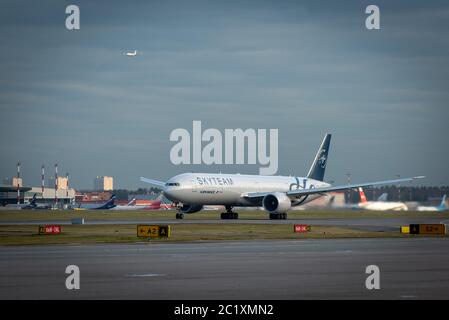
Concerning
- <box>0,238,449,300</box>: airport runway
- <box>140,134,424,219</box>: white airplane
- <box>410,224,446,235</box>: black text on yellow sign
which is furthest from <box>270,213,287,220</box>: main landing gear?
<box>0,238,449,300</box>: airport runway

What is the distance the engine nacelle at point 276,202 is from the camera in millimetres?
113062

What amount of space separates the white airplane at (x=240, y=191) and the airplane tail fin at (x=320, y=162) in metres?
5.51

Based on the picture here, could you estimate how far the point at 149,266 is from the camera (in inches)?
1492

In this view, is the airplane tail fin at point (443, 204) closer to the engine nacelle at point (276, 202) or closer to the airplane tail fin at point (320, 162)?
the airplane tail fin at point (320, 162)

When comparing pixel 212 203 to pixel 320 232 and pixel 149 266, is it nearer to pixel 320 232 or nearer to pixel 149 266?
pixel 320 232

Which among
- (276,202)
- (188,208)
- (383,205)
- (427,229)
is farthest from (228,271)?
(383,205)

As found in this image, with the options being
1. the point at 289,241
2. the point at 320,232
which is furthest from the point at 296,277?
the point at 320,232

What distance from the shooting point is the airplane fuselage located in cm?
10969

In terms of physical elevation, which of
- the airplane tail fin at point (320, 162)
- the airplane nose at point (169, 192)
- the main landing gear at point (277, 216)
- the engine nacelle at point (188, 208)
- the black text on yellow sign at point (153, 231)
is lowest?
the main landing gear at point (277, 216)

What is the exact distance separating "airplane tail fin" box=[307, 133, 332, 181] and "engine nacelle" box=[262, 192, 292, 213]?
19.2 m

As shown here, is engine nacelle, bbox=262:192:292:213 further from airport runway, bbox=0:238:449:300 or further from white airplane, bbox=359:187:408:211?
airport runway, bbox=0:238:449:300

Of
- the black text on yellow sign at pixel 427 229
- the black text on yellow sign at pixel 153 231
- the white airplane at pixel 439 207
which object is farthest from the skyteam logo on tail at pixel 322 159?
the black text on yellow sign at pixel 153 231
